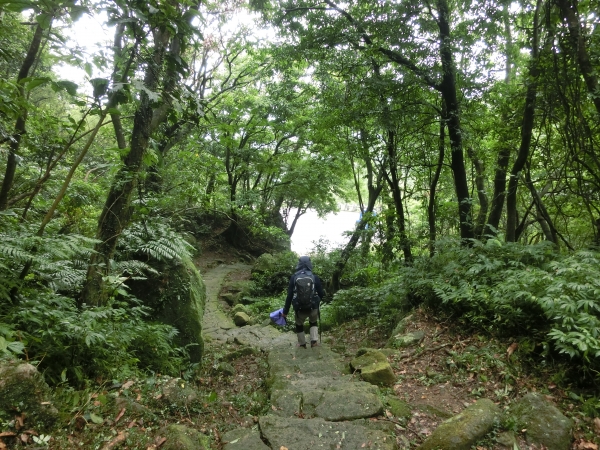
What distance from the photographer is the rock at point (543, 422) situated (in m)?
3.12

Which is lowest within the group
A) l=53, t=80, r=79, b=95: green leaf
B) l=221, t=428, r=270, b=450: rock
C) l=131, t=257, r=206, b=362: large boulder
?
l=221, t=428, r=270, b=450: rock

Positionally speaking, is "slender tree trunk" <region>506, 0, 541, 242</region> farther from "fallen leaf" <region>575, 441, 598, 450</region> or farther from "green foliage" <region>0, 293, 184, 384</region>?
"green foliage" <region>0, 293, 184, 384</region>

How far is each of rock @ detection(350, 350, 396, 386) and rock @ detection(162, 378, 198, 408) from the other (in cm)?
221

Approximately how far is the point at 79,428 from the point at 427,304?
532cm

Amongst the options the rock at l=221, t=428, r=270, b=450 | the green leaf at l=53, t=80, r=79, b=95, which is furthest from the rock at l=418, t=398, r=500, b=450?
the green leaf at l=53, t=80, r=79, b=95

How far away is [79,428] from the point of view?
8.52 ft

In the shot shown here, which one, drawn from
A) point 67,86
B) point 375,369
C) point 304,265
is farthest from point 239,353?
point 67,86

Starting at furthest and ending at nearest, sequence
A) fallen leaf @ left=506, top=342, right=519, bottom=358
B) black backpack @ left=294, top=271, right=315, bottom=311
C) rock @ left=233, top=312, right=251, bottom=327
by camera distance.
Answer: rock @ left=233, top=312, right=251, bottom=327, black backpack @ left=294, top=271, right=315, bottom=311, fallen leaf @ left=506, top=342, right=519, bottom=358

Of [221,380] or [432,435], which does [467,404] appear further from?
[221,380]

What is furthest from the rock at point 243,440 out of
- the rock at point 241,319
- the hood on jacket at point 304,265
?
the rock at point 241,319

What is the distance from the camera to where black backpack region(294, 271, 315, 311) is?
6309 millimetres

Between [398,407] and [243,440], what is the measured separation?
171 cm

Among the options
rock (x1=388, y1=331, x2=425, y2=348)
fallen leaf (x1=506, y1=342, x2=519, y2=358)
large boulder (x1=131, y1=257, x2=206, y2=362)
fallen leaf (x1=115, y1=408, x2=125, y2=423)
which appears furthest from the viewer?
large boulder (x1=131, y1=257, x2=206, y2=362)

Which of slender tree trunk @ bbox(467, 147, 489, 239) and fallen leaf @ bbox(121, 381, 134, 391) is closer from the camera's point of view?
fallen leaf @ bbox(121, 381, 134, 391)
